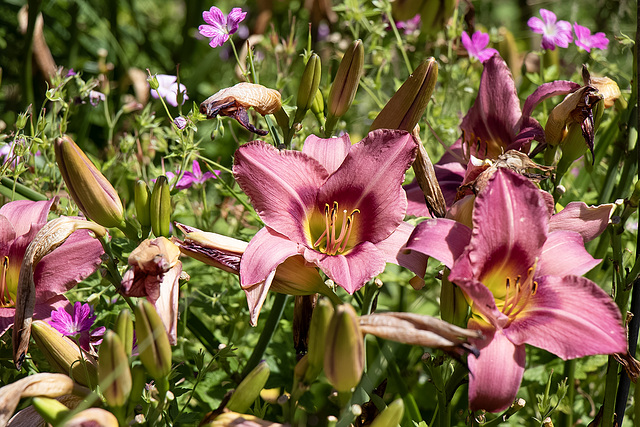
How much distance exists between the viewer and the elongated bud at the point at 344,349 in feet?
1.76

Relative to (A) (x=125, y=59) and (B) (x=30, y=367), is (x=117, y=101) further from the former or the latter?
(B) (x=30, y=367)

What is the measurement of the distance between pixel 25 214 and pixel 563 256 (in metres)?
0.64

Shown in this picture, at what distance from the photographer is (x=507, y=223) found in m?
0.66

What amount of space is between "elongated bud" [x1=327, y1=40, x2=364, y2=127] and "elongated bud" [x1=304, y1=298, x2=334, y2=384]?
1.04ft

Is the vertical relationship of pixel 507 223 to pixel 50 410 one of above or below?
above

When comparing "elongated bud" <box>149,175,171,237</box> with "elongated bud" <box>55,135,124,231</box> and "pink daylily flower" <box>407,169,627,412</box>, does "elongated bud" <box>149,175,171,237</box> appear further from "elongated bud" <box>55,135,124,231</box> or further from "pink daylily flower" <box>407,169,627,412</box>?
"pink daylily flower" <box>407,169,627,412</box>

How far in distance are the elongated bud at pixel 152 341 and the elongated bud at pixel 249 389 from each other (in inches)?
2.8

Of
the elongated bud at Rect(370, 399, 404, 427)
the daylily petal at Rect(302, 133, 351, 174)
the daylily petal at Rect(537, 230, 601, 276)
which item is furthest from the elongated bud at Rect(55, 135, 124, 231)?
the daylily petal at Rect(537, 230, 601, 276)

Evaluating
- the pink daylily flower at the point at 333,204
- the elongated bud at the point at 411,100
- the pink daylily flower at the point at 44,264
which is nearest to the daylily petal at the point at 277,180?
the pink daylily flower at the point at 333,204

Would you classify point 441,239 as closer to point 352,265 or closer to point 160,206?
point 352,265

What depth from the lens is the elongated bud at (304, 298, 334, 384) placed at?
22.4 inches

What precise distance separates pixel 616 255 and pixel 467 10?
0.80 metres

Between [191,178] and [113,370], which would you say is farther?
[191,178]

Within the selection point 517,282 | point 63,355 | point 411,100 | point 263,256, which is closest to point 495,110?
point 411,100
